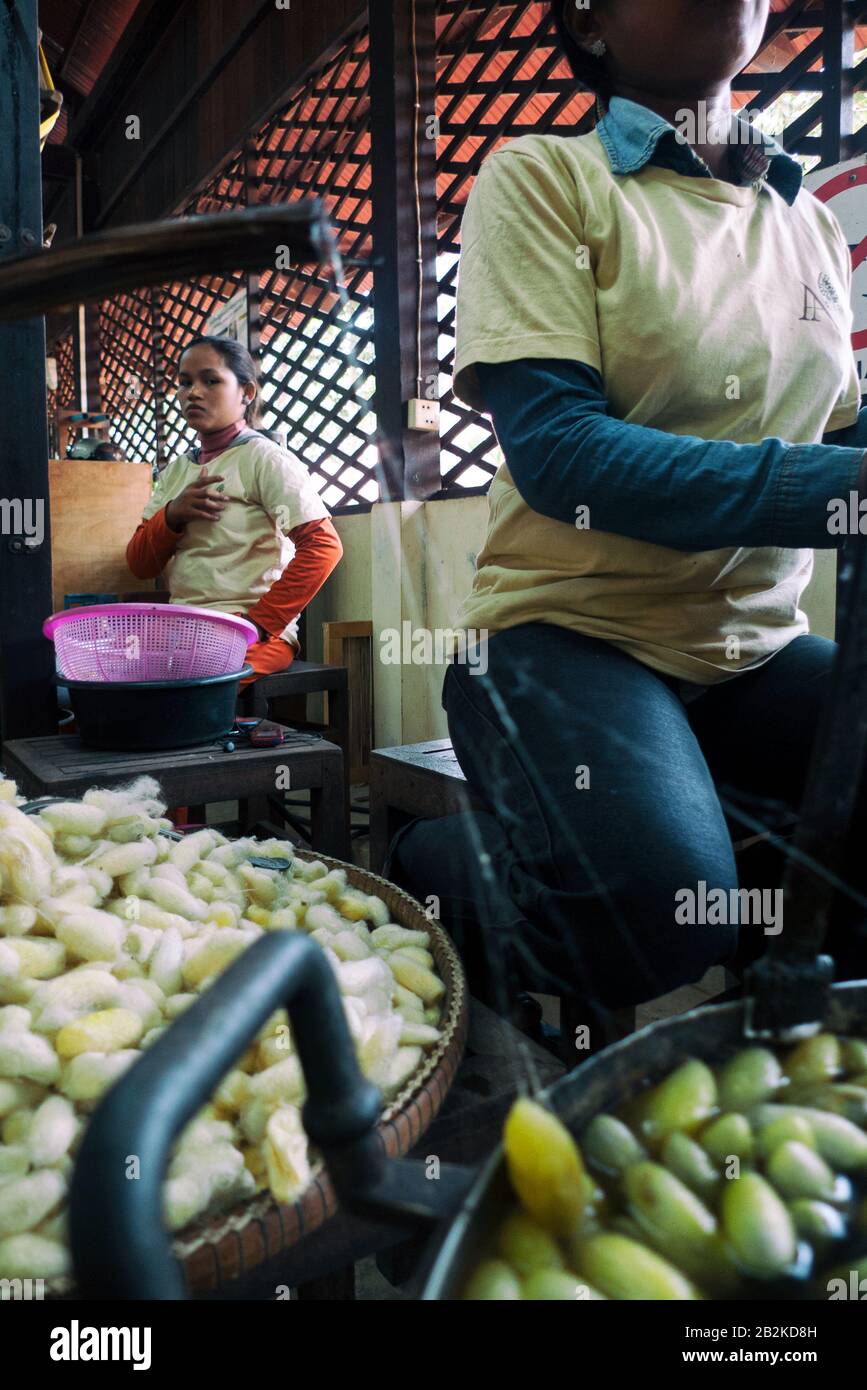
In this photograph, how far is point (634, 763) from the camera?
0.78 m

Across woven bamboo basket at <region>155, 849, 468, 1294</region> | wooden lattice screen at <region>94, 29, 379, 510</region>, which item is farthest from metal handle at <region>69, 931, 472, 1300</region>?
wooden lattice screen at <region>94, 29, 379, 510</region>

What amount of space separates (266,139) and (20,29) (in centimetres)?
218

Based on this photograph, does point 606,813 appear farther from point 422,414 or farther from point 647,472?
point 422,414

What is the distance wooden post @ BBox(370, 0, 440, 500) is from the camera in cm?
249

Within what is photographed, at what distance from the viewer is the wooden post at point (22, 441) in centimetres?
136

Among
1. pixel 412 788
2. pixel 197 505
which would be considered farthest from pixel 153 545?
pixel 412 788

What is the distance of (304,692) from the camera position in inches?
93.5

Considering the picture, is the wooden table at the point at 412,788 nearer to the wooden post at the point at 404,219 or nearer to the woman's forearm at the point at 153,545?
the woman's forearm at the point at 153,545

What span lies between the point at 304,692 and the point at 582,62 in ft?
5.34

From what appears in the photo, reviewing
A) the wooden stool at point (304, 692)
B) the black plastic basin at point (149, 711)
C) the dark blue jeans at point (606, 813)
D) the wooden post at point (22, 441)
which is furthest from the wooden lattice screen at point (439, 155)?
the dark blue jeans at point (606, 813)

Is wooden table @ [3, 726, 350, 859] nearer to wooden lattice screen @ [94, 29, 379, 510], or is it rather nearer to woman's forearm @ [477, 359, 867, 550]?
woman's forearm @ [477, 359, 867, 550]

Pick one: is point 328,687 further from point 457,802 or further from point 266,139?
point 266,139

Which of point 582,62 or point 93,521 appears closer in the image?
→ point 582,62

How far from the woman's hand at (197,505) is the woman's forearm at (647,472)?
54.7 inches
